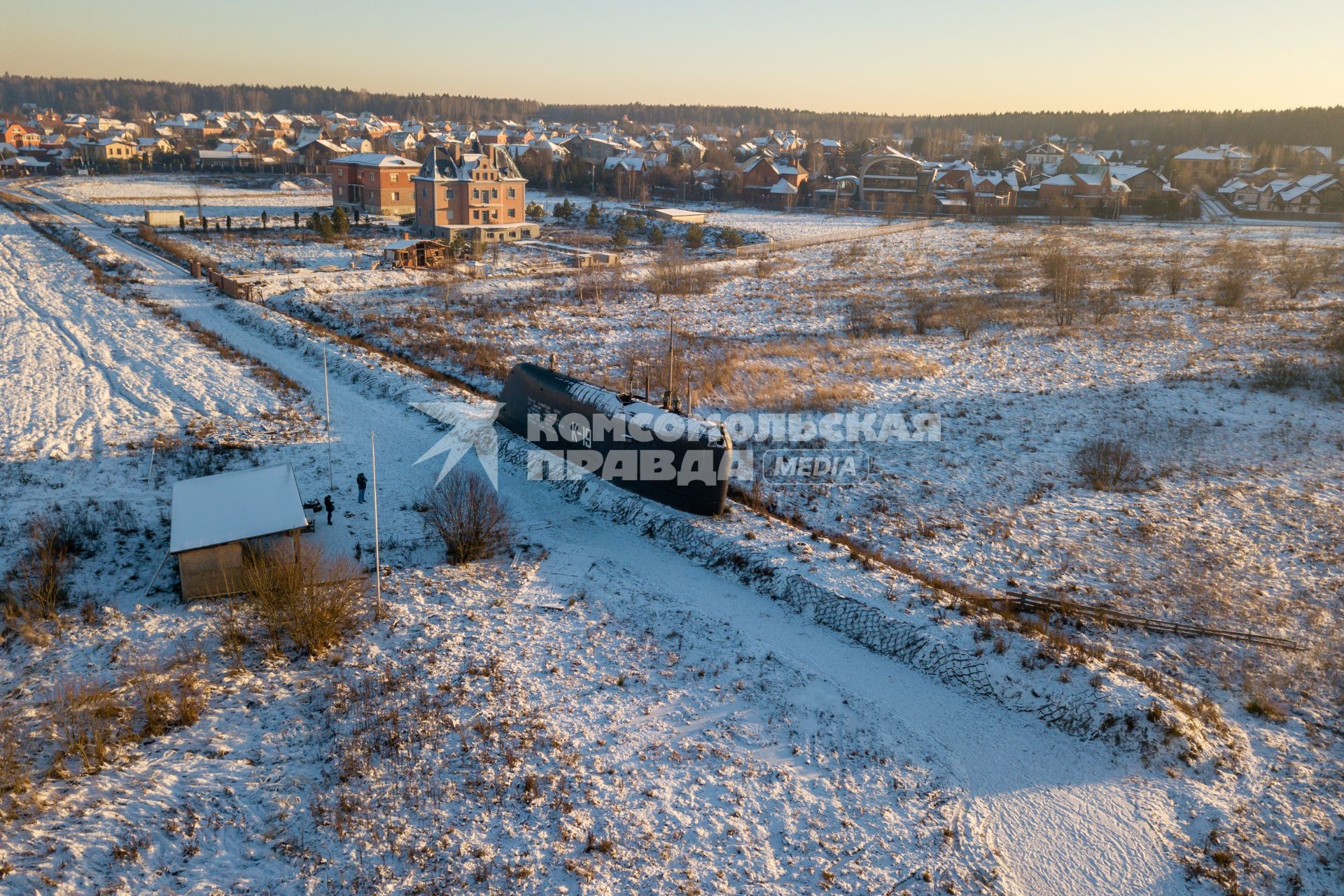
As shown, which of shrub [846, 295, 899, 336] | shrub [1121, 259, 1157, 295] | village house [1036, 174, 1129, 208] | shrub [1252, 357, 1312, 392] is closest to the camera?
shrub [1252, 357, 1312, 392]

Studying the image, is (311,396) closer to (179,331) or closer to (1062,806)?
(179,331)

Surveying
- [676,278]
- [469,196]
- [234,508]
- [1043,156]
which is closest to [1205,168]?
[1043,156]

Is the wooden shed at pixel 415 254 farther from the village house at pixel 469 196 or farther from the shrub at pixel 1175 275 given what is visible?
the shrub at pixel 1175 275

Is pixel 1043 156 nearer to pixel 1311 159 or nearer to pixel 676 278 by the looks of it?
pixel 1311 159

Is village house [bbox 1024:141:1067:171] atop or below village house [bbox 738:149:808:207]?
atop

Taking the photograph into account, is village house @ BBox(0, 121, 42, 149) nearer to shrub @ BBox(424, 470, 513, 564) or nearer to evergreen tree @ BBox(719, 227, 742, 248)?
evergreen tree @ BBox(719, 227, 742, 248)

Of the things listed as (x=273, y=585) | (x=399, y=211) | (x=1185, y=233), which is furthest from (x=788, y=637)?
(x=1185, y=233)

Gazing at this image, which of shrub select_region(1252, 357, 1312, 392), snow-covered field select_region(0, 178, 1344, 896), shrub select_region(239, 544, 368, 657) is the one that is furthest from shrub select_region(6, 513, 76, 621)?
shrub select_region(1252, 357, 1312, 392)
